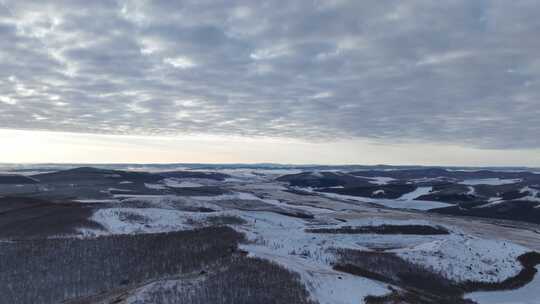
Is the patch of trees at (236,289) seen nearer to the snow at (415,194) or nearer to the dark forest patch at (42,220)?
the dark forest patch at (42,220)

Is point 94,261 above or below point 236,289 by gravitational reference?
below

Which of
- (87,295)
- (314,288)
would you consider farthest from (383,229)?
(87,295)

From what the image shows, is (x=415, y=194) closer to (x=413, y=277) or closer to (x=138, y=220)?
(x=138, y=220)

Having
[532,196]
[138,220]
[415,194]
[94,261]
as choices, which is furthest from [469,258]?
[415,194]

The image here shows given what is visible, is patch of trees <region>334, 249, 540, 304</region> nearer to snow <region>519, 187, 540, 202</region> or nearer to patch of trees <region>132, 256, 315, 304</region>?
patch of trees <region>132, 256, 315, 304</region>

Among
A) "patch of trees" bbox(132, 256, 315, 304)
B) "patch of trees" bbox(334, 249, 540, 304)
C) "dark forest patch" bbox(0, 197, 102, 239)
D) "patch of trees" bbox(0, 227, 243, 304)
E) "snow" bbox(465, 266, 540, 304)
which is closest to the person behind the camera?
"patch of trees" bbox(132, 256, 315, 304)

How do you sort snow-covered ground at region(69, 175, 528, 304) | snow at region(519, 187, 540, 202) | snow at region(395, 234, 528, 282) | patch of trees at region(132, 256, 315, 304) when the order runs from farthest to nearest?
1. snow at region(519, 187, 540, 202)
2. snow at region(395, 234, 528, 282)
3. snow-covered ground at region(69, 175, 528, 304)
4. patch of trees at region(132, 256, 315, 304)

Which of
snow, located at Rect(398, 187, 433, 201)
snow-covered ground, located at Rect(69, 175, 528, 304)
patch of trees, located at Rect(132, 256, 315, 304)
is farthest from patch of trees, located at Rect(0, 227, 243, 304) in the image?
snow, located at Rect(398, 187, 433, 201)
